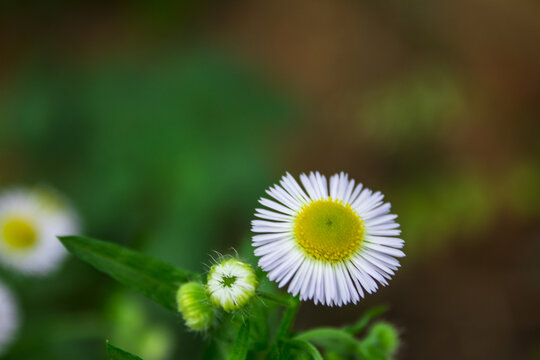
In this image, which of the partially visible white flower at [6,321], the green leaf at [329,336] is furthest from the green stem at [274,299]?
the partially visible white flower at [6,321]

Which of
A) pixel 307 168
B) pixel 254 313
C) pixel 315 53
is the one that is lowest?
pixel 254 313

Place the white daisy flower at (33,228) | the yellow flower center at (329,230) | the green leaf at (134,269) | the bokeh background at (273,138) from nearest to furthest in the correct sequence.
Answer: the yellow flower center at (329,230) < the green leaf at (134,269) < the white daisy flower at (33,228) < the bokeh background at (273,138)

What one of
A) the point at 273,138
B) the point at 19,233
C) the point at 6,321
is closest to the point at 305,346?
the point at 6,321

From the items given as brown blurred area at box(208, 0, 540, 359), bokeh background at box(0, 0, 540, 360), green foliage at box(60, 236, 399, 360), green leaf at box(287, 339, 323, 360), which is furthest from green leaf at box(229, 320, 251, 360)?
brown blurred area at box(208, 0, 540, 359)

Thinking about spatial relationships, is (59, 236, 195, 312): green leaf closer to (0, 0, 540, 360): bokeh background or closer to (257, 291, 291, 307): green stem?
(257, 291, 291, 307): green stem

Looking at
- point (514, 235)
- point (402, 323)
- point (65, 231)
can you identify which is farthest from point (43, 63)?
point (514, 235)

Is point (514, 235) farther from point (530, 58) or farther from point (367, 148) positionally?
point (530, 58)

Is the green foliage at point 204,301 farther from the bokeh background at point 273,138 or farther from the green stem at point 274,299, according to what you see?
the bokeh background at point 273,138
